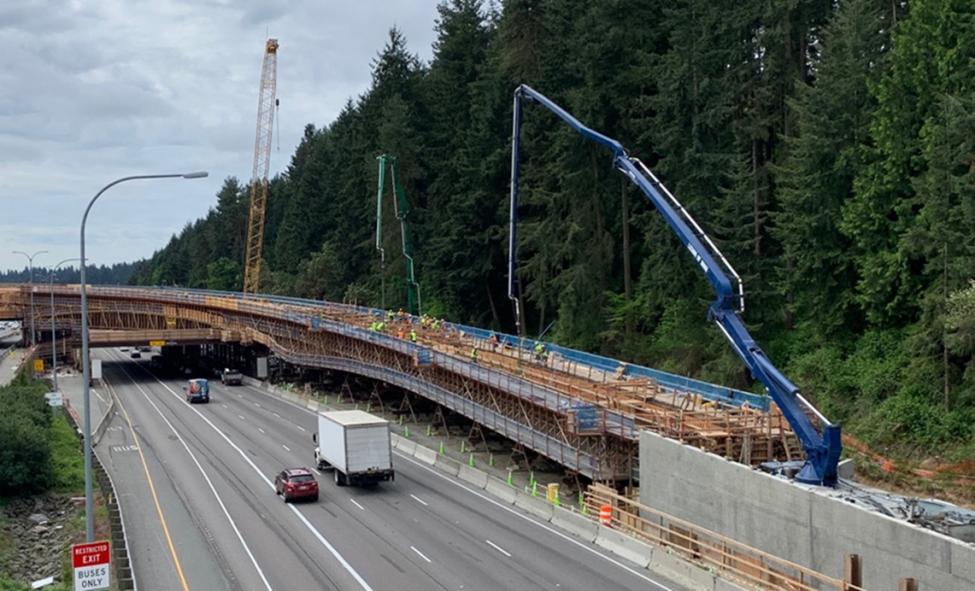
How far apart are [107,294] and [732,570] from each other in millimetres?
104313

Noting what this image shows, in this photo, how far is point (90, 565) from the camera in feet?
58.4

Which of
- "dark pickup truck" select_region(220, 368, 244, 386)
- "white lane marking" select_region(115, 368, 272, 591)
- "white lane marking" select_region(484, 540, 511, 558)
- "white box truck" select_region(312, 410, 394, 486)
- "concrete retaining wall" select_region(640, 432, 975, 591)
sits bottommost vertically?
"dark pickup truck" select_region(220, 368, 244, 386)

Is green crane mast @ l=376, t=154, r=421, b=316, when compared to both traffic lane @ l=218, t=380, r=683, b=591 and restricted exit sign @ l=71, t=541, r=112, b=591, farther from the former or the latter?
restricted exit sign @ l=71, t=541, r=112, b=591

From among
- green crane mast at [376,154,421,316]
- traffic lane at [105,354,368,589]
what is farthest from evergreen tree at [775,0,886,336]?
green crane mast at [376,154,421,316]

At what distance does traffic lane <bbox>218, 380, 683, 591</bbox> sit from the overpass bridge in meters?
3.64

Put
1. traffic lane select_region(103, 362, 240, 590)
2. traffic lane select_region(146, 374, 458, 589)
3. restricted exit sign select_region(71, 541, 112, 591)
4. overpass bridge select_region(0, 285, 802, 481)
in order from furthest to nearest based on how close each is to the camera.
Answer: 1. overpass bridge select_region(0, 285, 802, 481)
2. traffic lane select_region(103, 362, 240, 590)
3. traffic lane select_region(146, 374, 458, 589)
4. restricted exit sign select_region(71, 541, 112, 591)

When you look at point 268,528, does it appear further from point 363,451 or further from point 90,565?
point 90,565

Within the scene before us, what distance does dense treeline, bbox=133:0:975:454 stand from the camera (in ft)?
116

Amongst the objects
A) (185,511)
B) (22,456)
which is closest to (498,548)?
(185,511)

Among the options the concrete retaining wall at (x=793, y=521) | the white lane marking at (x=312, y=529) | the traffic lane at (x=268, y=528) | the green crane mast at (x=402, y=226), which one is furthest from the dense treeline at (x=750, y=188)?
the traffic lane at (x=268, y=528)

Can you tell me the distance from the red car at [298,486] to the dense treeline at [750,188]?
19547 mm

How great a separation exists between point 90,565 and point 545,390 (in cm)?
2273

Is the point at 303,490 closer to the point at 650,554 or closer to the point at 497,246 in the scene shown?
the point at 650,554

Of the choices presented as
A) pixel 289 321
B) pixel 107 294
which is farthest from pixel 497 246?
pixel 107 294
